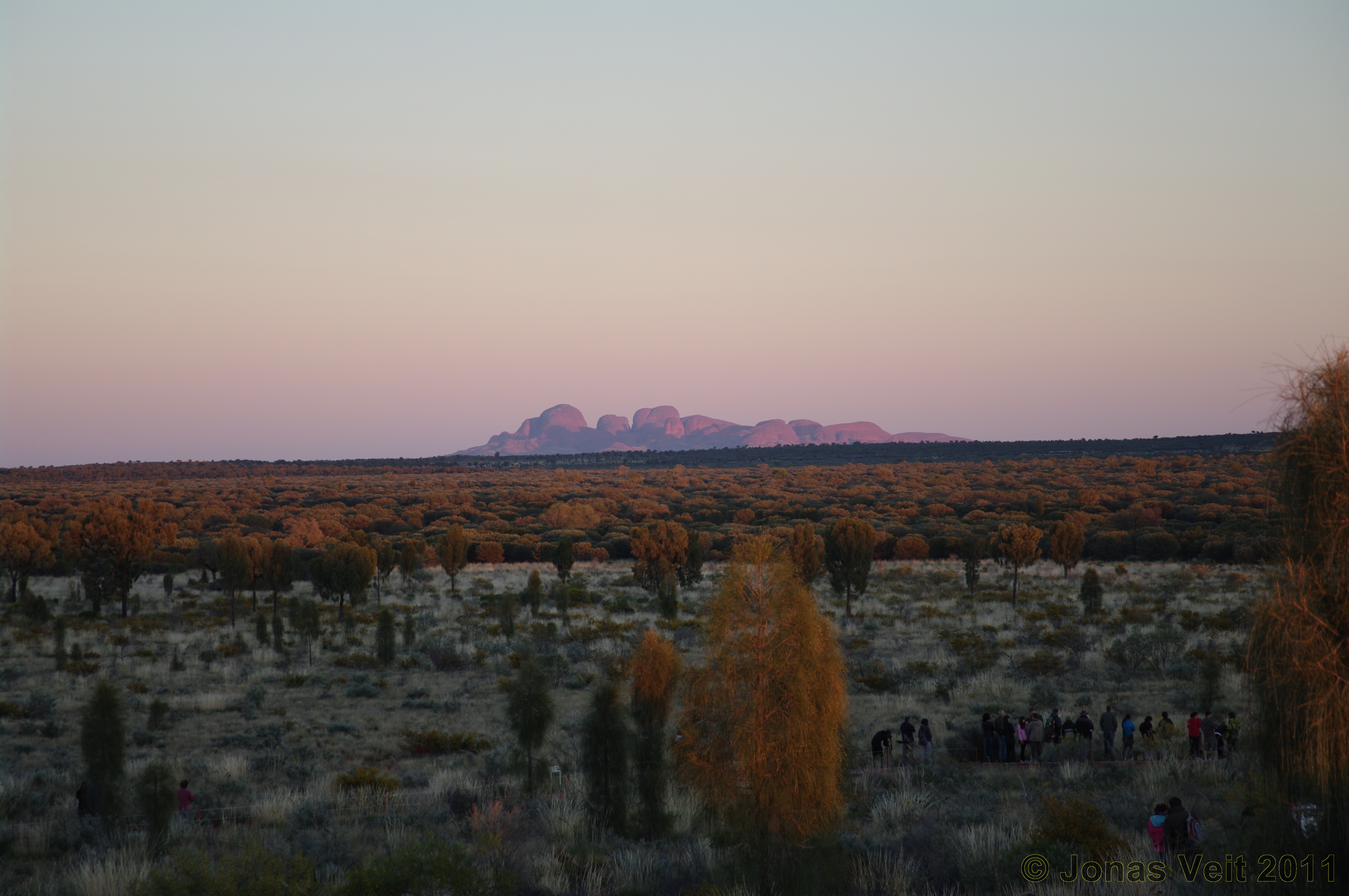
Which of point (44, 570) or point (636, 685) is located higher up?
point (636, 685)

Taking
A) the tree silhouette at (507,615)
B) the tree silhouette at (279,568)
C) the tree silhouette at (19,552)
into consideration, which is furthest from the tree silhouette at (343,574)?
the tree silhouette at (19,552)

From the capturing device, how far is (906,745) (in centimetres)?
1396

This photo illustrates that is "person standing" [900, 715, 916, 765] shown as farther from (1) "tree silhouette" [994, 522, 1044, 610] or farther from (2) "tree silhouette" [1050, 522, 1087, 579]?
(2) "tree silhouette" [1050, 522, 1087, 579]

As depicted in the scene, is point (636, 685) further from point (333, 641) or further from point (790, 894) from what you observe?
point (333, 641)

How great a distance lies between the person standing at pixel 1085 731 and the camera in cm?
1414

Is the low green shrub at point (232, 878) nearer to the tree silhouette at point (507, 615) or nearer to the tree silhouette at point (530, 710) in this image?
the tree silhouette at point (530, 710)

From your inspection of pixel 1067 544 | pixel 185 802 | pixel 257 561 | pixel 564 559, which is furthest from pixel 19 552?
pixel 1067 544

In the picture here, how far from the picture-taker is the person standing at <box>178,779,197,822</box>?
10492 mm

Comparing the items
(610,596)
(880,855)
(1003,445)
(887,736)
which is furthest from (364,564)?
(1003,445)

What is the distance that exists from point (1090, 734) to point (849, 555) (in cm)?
1625

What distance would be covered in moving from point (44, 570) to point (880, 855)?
47682mm

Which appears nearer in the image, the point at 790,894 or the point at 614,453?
the point at 790,894

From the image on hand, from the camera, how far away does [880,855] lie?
28.6 ft

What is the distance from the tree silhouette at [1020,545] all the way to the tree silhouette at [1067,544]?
3581 mm
